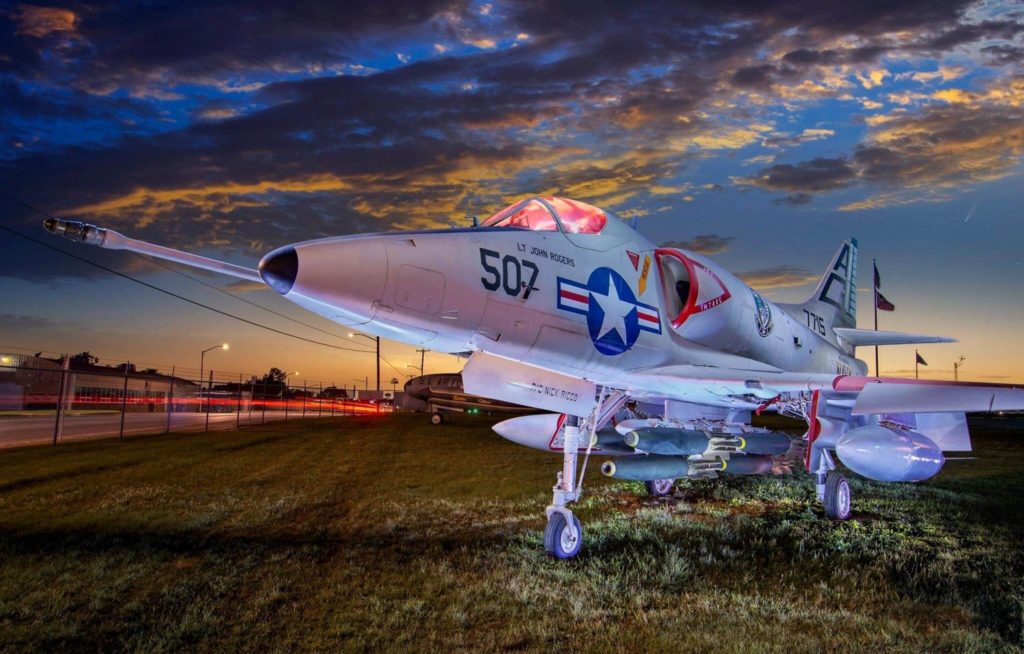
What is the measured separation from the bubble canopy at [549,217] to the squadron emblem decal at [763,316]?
3.66 meters

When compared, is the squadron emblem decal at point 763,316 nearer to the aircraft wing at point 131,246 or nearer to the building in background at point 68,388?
the aircraft wing at point 131,246

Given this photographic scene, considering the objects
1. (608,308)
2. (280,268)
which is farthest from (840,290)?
(280,268)

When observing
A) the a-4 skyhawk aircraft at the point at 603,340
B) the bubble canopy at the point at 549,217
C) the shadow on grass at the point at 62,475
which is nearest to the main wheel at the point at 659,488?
the a-4 skyhawk aircraft at the point at 603,340

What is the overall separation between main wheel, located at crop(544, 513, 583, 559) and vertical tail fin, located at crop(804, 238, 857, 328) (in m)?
10.3

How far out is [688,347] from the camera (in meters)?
8.06

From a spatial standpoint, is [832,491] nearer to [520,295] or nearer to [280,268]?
[520,295]

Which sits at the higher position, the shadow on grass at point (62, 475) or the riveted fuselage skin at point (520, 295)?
the riveted fuselage skin at point (520, 295)

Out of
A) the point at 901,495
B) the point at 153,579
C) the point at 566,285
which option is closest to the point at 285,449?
the point at 153,579

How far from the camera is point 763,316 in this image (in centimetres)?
968

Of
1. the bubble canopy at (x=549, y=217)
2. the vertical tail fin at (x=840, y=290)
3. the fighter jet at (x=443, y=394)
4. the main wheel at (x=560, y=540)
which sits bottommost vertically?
A: the main wheel at (x=560, y=540)

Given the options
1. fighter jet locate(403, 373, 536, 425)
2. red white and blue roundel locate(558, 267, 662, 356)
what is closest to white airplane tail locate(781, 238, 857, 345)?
red white and blue roundel locate(558, 267, 662, 356)

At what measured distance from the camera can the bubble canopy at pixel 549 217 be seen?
6.66 meters

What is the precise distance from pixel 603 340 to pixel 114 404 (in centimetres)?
5736

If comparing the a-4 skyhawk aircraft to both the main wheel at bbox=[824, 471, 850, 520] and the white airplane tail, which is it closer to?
the main wheel at bbox=[824, 471, 850, 520]
